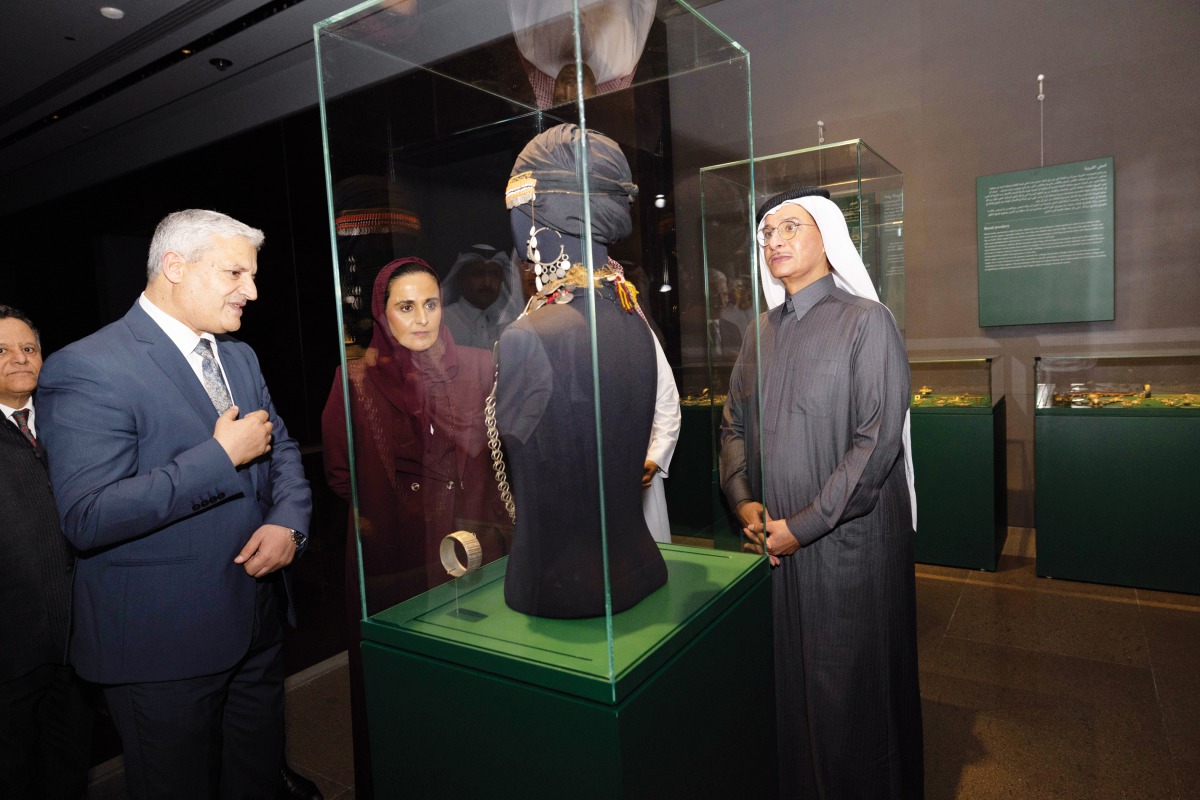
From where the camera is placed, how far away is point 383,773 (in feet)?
4.21

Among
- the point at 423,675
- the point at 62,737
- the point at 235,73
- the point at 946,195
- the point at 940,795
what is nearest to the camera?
the point at 423,675

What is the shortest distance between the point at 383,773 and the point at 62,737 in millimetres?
1434

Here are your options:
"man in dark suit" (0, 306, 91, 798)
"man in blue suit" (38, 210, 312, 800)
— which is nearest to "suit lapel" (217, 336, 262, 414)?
"man in blue suit" (38, 210, 312, 800)

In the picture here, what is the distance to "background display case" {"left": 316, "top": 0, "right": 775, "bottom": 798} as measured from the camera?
1042mm

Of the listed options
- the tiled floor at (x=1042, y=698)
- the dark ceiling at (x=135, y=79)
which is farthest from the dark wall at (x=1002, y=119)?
the dark ceiling at (x=135, y=79)

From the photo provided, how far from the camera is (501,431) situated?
3.75ft

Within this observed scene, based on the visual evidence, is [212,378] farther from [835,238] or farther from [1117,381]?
[1117,381]

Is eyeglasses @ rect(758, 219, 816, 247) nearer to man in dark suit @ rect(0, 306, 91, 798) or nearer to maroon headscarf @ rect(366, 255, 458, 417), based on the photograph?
maroon headscarf @ rect(366, 255, 458, 417)

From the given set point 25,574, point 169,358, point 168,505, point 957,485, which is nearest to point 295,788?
point 25,574

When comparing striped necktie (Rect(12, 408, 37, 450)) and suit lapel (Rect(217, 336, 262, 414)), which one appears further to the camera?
striped necktie (Rect(12, 408, 37, 450))

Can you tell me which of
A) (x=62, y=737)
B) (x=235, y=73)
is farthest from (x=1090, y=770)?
(x=235, y=73)

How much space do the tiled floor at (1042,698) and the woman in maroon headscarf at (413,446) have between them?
63.7 inches

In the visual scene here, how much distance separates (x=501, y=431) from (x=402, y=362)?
28 centimetres

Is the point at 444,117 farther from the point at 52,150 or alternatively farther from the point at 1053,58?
the point at 1053,58
